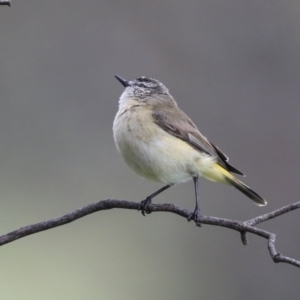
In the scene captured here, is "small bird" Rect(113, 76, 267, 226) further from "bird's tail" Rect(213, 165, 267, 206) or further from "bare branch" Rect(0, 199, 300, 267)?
A: "bare branch" Rect(0, 199, 300, 267)

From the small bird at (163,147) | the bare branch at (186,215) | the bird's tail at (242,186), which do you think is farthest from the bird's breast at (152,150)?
the bare branch at (186,215)

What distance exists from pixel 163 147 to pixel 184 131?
0.34 meters

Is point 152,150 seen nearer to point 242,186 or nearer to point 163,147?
point 163,147

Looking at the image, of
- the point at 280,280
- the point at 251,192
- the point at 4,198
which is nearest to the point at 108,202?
the point at 251,192

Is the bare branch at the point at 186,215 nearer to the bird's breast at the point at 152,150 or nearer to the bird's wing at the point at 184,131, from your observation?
the bird's breast at the point at 152,150

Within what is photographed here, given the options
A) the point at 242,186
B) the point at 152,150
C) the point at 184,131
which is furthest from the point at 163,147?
the point at 242,186

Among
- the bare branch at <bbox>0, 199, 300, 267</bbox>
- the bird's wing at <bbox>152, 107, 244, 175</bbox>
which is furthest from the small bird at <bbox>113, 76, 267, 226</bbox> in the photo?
the bare branch at <bbox>0, 199, 300, 267</bbox>

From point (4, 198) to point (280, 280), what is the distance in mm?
3670

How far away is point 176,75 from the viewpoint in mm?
9102

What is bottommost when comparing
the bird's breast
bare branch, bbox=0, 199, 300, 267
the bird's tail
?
bare branch, bbox=0, 199, 300, 267

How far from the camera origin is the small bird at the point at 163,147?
162 inches

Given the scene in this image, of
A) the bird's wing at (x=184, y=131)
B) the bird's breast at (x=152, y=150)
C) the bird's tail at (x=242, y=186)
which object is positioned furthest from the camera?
the bird's tail at (x=242, y=186)

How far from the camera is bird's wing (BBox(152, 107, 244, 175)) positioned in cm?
439

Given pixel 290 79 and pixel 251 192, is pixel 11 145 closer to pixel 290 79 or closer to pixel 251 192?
pixel 290 79
